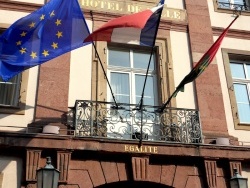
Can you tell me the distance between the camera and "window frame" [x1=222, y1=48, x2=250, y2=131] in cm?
1111

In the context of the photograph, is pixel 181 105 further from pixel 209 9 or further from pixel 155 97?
pixel 209 9

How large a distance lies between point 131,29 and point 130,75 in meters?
2.22

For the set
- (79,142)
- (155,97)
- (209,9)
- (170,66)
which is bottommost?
(79,142)

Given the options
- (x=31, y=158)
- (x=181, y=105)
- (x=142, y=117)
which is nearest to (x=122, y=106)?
(x=142, y=117)

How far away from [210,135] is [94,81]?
296 centimetres

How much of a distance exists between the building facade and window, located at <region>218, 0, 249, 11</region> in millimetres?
824

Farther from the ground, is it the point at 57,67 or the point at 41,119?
the point at 57,67

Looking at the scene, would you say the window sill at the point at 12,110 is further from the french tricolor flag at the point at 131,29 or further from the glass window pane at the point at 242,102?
the glass window pane at the point at 242,102

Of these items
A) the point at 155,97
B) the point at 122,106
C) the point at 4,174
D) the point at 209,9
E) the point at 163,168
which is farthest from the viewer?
the point at 209,9

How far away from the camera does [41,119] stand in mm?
9898

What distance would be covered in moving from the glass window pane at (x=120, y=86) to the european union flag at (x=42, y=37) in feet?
6.75

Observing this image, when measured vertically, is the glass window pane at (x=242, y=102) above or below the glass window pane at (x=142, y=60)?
below

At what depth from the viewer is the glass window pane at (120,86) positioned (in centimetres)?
1094

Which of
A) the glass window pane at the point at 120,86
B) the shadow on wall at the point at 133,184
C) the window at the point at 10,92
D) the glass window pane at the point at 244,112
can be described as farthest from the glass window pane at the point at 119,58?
the shadow on wall at the point at 133,184
